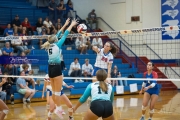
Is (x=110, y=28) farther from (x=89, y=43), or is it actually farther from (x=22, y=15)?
(x=22, y=15)

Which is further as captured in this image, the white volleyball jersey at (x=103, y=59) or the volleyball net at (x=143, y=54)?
the volleyball net at (x=143, y=54)

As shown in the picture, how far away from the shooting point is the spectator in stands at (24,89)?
1336cm

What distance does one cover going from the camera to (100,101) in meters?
5.42

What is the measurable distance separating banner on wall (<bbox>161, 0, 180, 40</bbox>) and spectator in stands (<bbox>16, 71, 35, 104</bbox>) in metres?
8.96

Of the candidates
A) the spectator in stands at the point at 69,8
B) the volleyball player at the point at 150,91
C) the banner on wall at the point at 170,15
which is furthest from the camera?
the spectator in stands at the point at 69,8

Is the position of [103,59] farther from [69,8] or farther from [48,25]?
[69,8]

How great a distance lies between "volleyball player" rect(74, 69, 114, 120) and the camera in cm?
536

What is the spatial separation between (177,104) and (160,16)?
8.01m

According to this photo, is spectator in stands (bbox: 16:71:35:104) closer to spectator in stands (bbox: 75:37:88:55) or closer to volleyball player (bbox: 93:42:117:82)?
spectator in stands (bbox: 75:37:88:55)

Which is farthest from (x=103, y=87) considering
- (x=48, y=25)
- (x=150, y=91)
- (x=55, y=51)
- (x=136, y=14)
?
(x=136, y=14)

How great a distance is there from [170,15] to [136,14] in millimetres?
2206

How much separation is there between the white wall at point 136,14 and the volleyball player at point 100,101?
45.0 feet

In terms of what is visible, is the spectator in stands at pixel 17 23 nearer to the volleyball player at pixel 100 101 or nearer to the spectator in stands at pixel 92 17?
the spectator in stands at pixel 92 17

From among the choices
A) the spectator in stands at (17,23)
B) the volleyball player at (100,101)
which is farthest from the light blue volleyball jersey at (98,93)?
the spectator in stands at (17,23)
